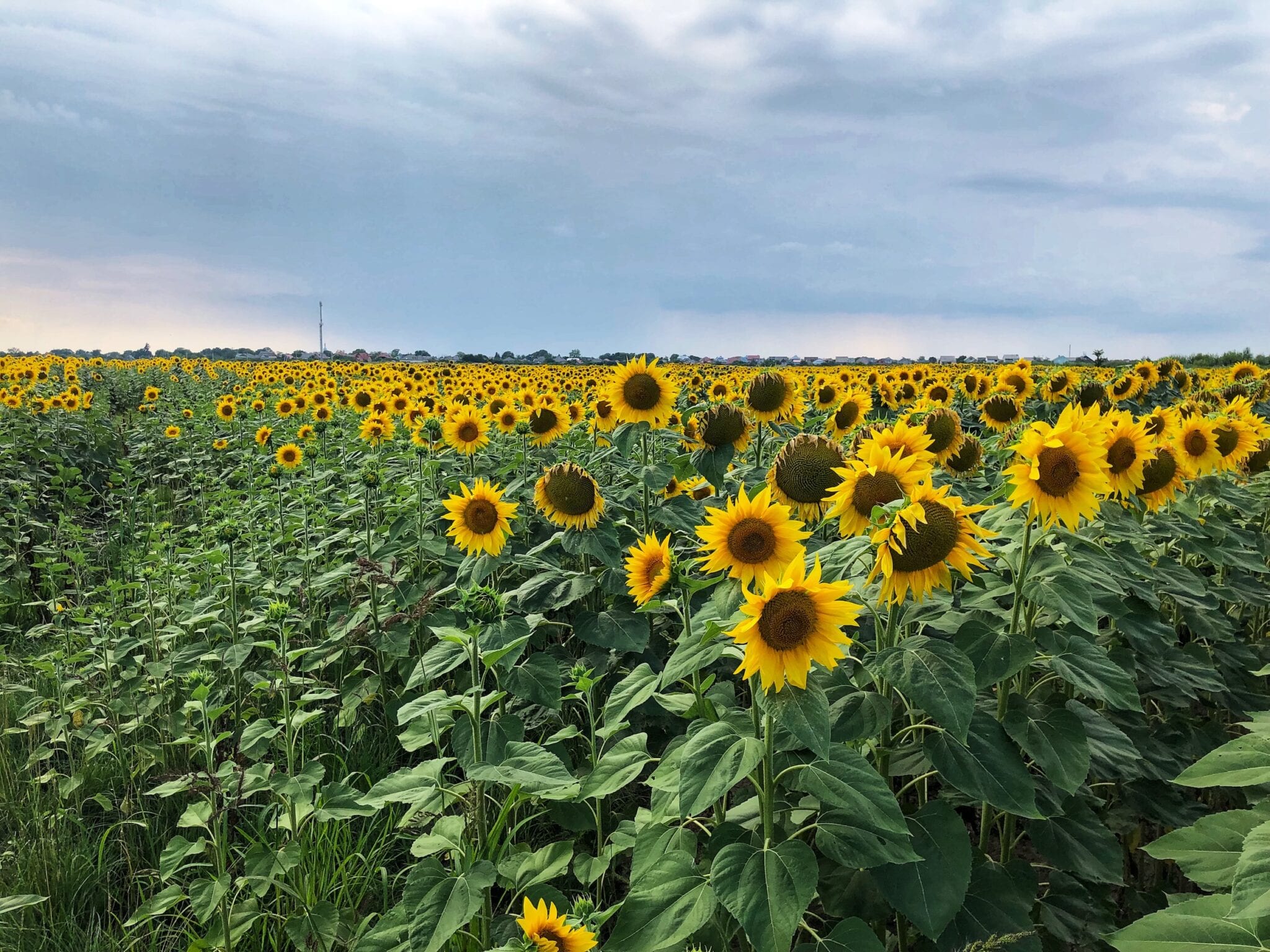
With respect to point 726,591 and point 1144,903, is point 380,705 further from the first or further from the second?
point 1144,903

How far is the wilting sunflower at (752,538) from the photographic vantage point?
2.31 m

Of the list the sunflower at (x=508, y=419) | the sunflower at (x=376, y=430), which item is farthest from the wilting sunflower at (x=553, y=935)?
the sunflower at (x=376, y=430)

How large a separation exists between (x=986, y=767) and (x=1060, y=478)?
3.07 feet

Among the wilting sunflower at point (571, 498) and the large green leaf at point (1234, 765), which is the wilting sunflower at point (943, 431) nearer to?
the wilting sunflower at point (571, 498)

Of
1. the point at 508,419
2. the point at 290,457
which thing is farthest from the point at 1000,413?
the point at 290,457

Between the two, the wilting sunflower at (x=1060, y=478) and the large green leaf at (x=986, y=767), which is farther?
the wilting sunflower at (x=1060, y=478)

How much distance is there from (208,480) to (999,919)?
10.9 m

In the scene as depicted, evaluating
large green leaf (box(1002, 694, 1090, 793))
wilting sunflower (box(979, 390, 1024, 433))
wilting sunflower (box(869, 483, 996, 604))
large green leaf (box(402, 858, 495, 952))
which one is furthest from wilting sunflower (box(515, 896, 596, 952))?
wilting sunflower (box(979, 390, 1024, 433))

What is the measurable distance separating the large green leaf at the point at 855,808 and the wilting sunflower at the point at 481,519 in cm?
229

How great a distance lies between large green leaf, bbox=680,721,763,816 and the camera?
6.10 feet

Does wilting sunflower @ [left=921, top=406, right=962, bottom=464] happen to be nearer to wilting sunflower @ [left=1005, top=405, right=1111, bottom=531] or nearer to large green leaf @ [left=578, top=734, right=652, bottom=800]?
wilting sunflower @ [left=1005, top=405, right=1111, bottom=531]

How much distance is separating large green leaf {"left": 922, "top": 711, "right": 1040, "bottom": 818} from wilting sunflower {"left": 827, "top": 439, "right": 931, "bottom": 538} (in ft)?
2.14

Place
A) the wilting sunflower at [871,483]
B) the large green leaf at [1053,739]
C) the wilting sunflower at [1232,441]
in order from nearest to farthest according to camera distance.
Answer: the large green leaf at [1053,739], the wilting sunflower at [871,483], the wilting sunflower at [1232,441]

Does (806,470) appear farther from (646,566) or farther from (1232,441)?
(1232,441)
